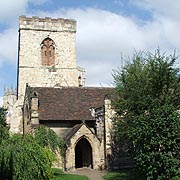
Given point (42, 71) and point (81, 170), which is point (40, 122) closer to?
point (81, 170)

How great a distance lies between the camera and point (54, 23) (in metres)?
51.2

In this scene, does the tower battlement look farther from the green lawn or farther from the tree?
the green lawn

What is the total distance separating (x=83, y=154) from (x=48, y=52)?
17.2 meters

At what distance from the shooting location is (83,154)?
1500 inches

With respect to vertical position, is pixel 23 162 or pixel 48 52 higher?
pixel 48 52

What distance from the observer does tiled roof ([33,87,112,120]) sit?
1433 inches

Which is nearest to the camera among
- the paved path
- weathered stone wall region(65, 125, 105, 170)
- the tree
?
the tree

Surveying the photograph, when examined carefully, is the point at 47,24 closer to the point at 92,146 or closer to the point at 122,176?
the point at 92,146

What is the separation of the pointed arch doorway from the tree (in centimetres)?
353

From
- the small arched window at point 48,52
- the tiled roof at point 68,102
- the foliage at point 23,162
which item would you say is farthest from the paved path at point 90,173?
the small arched window at point 48,52

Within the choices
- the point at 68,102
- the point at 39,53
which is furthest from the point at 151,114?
the point at 39,53

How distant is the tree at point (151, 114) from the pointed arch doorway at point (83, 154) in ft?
11.6

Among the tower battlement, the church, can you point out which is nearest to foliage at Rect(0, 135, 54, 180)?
the church

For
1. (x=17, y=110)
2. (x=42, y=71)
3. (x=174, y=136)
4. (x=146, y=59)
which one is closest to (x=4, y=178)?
(x=174, y=136)
